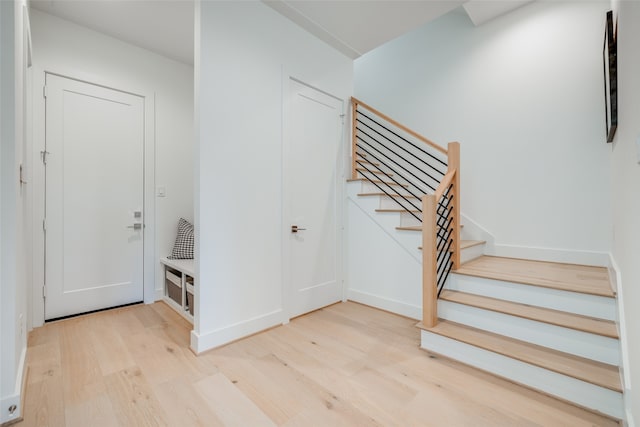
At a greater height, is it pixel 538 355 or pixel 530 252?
pixel 530 252

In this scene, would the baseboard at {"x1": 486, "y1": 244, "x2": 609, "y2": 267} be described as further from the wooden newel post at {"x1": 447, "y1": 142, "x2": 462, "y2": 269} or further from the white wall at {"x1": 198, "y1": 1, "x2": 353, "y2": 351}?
the white wall at {"x1": 198, "y1": 1, "x2": 353, "y2": 351}

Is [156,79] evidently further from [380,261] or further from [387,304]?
[387,304]

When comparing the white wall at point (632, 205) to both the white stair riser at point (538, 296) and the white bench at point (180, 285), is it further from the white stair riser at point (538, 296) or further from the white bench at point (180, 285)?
the white bench at point (180, 285)

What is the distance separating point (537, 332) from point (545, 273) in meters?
0.76

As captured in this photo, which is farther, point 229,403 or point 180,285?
point 180,285

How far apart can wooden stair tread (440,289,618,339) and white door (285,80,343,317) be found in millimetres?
1228

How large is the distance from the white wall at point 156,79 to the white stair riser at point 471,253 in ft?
10.3

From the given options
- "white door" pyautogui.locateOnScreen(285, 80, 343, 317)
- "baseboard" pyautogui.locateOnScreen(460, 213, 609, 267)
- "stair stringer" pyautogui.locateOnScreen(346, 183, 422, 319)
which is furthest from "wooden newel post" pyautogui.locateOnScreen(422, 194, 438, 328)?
"baseboard" pyautogui.locateOnScreen(460, 213, 609, 267)

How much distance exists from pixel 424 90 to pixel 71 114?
4.02 m

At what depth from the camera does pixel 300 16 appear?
2582mm

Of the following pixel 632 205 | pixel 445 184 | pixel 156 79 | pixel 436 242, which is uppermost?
pixel 156 79

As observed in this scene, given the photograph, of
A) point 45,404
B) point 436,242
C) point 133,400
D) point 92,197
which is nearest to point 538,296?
point 436,242

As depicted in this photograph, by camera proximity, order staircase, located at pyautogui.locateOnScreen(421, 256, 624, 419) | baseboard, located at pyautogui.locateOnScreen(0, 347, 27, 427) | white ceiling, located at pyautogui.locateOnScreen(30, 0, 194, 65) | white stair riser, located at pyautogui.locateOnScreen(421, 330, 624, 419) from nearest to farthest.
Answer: baseboard, located at pyautogui.locateOnScreen(0, 347, 27, 427), white stair riser, located at pyautogui.locateOnScreen(421, 330, 624, 419), staircase, located at pyautogui.locateOnScreen(421, 256, 624, 419), white ceiling, located at pyautogui.locateOnScreen(30, 0, 194, 65)

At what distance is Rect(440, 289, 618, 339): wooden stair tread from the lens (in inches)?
67.0
